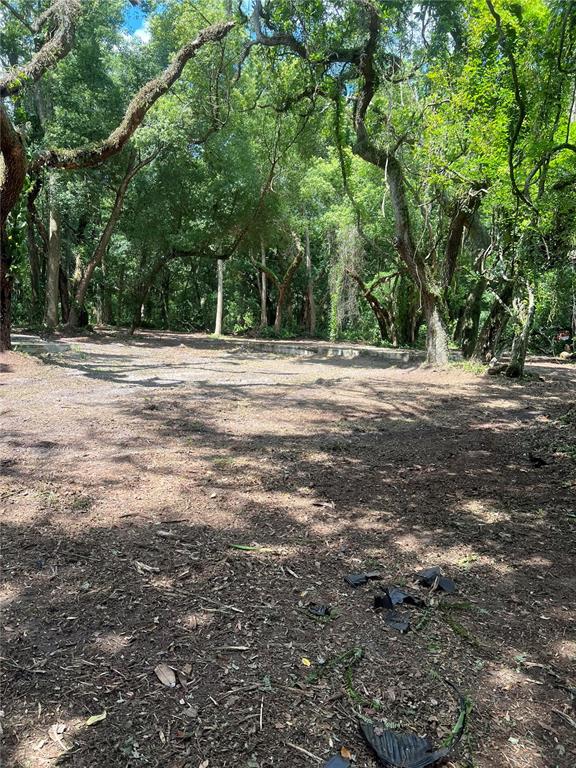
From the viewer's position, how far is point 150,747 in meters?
1.57

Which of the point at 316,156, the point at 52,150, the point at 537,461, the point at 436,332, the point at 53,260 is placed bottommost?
the point at 537,461

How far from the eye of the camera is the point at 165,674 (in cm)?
187

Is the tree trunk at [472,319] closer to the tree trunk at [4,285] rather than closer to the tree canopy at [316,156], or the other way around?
the tree canopy at [316,156]

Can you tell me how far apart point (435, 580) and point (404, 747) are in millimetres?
1086

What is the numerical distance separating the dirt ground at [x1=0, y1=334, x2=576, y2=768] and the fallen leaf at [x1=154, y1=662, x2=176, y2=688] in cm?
2

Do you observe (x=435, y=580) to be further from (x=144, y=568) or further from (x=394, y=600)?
(x=144, y=568)

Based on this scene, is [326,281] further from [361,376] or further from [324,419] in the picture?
[324,419]

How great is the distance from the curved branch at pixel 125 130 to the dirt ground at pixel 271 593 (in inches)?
270

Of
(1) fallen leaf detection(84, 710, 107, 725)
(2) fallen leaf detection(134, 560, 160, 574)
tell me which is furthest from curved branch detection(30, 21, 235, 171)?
(1) fallen leaf detection(84, 710, 107, 725)

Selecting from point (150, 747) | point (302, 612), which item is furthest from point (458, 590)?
point (150, 747)

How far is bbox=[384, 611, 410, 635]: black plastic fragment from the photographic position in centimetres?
225

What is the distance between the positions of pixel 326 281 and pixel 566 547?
26.5 meters

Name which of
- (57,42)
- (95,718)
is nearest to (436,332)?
(57,42)

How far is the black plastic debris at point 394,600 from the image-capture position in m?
2.41
